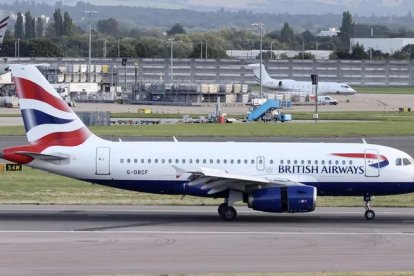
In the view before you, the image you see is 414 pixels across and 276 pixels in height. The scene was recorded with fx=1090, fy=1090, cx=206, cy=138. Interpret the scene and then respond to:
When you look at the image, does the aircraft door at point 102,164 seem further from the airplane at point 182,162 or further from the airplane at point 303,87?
the airplane at point 303,87

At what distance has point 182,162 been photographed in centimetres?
4191

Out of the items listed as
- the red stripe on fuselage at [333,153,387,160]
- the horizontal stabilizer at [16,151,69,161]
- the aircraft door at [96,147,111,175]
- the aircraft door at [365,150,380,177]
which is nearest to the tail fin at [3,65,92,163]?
the horizontal stabilizer at [16,151,69,161]

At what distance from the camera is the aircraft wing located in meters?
40.4

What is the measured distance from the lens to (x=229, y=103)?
498 feet

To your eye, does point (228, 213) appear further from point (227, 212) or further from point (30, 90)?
point (30, 90)

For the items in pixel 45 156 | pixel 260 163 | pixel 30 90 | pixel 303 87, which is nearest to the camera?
pixel 45 156

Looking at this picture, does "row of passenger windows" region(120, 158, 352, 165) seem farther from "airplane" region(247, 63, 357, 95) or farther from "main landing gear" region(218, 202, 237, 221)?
"airplane" region(247, 63, 357, 95)

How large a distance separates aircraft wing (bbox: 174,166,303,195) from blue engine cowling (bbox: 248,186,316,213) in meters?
0.44

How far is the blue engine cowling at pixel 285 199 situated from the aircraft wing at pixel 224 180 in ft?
1.45

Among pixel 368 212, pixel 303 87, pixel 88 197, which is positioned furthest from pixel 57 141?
pixel 303 87

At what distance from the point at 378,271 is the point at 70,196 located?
21.5 m

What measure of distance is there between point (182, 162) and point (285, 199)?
439 cm

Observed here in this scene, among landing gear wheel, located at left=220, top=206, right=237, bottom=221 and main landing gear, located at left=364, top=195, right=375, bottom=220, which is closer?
landing gear wheel, located at left=220, top=206, right=237, bottom=221

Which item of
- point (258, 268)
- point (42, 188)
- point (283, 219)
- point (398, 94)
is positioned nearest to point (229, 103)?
point (398, 94)
